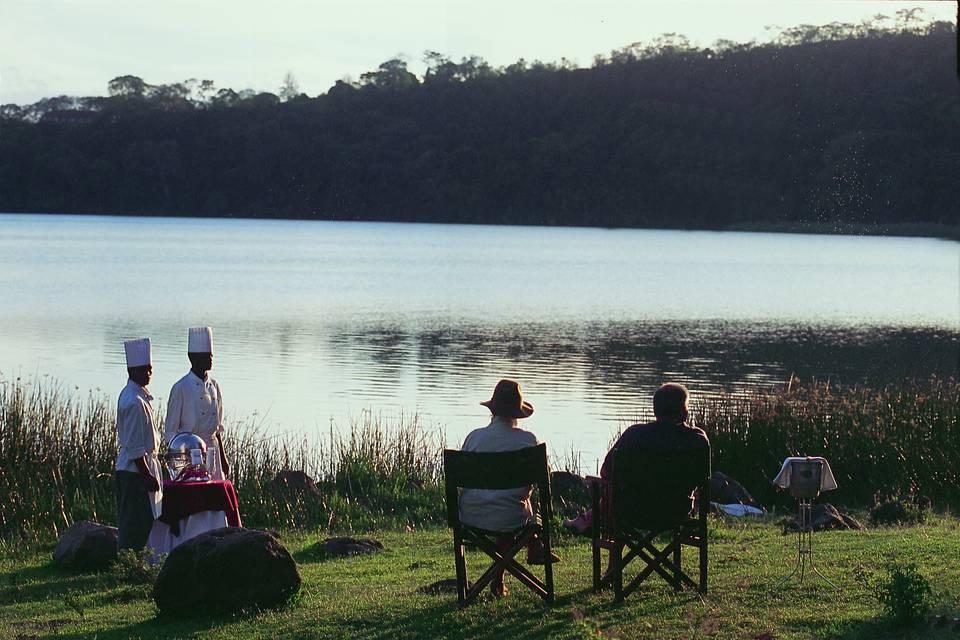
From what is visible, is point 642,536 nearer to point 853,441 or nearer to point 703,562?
point 703,562

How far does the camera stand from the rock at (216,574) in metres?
6.75

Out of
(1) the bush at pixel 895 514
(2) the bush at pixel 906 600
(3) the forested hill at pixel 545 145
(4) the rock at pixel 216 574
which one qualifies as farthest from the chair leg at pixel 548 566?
(3) the forested hill at pixel 545 145

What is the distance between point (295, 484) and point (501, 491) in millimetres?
5557

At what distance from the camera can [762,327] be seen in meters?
36.2

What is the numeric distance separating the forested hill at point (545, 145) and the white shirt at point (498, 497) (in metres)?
77.1

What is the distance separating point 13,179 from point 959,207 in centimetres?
7441

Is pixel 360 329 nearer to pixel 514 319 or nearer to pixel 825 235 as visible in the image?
pixel 514 319

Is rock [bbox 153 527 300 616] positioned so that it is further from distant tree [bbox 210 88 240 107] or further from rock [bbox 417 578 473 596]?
distant tree [bbox 210 88 240 107]

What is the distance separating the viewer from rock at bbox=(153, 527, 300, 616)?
6.75 meters

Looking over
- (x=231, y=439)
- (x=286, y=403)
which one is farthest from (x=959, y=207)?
(x=231, y=439)

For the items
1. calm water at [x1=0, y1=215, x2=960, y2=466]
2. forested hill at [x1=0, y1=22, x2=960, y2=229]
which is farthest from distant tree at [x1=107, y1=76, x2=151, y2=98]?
calm water at [x1=0, y1=215, x2=960, y2=466]

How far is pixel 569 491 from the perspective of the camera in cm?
1214

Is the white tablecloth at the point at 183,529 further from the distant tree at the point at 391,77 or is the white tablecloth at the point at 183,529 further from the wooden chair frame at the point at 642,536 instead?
Result: the distant tree at the point at 391,77

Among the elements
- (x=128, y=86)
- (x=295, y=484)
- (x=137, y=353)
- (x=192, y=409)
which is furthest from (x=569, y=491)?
(x=128, y=86)
